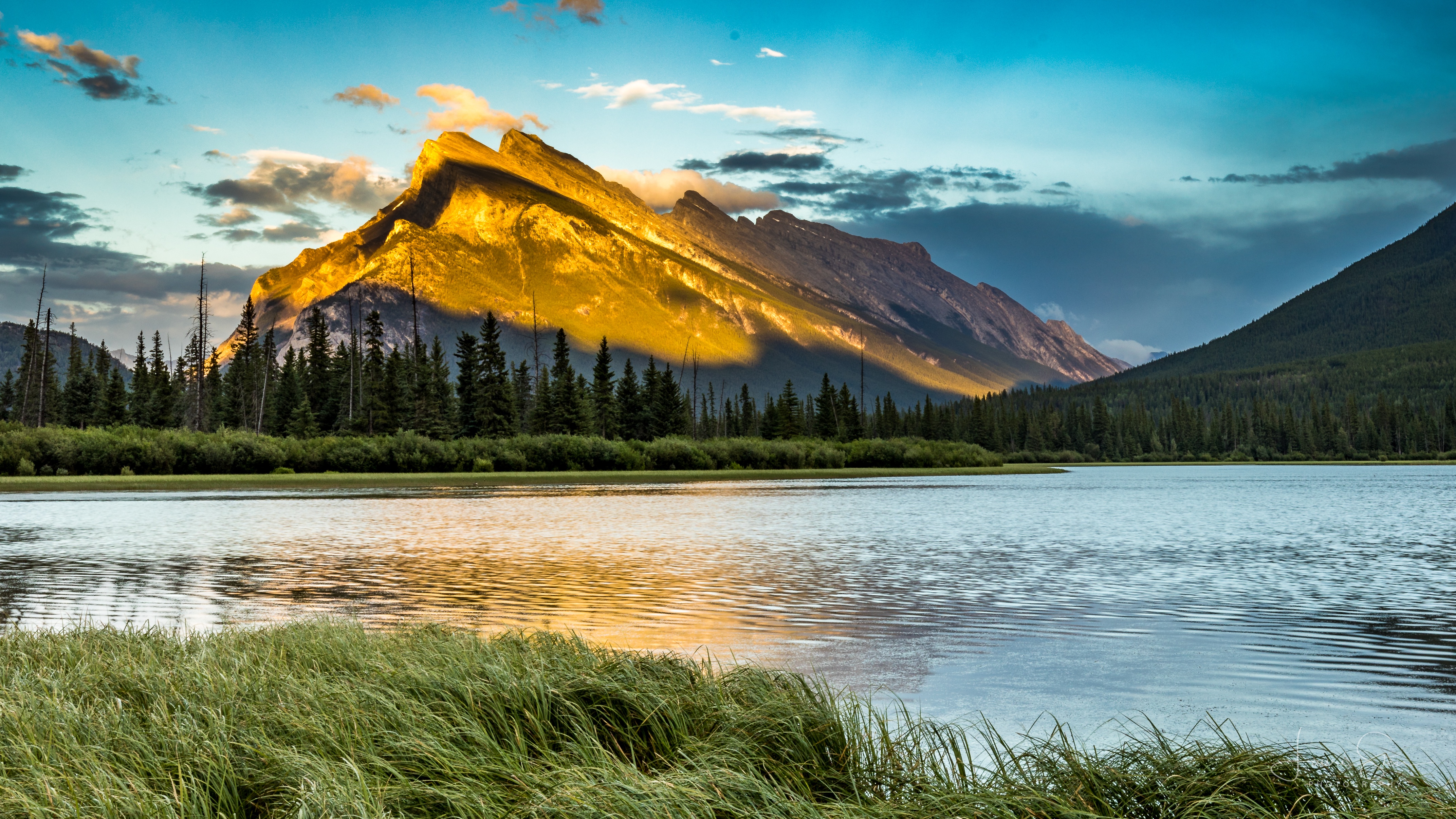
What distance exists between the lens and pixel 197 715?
774cm

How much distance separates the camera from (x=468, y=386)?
11269cm

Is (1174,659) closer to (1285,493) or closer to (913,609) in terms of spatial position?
(913,609)

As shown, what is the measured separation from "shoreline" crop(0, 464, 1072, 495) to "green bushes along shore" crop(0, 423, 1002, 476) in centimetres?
154

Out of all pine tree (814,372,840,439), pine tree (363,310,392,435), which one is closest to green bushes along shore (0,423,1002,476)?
pine tree (363,310,392,435)

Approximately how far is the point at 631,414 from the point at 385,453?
148ft

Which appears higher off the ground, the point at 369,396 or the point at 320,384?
the point at 320,384

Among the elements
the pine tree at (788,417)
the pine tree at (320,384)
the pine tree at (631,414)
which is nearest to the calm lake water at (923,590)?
the pine tree at (631,414)

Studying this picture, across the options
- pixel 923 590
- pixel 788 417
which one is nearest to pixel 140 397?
pixel 788 417

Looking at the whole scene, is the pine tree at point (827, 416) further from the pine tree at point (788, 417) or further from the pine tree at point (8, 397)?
the pine tree at point (8, 397)

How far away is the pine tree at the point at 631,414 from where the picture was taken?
12756 centimetres

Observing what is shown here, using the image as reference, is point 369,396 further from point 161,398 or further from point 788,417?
point 788,417

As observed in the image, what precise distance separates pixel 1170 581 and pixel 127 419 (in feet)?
431

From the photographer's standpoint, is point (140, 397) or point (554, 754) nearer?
point (554, 754)

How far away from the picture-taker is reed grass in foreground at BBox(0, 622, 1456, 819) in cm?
589
